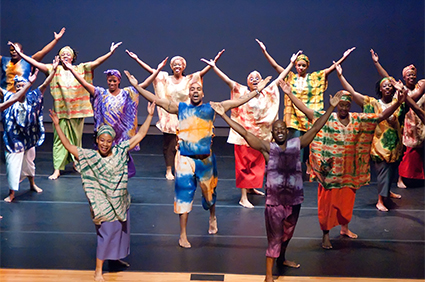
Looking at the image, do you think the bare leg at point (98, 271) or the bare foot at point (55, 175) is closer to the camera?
the bare leg at point (98, 271)

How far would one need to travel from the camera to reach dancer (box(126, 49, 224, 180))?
685 centimetres

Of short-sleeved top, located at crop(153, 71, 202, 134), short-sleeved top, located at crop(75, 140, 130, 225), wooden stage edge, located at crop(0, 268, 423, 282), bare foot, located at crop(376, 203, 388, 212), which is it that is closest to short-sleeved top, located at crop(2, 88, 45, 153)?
short-sleeved top, located at crop(153, 71, 202, 134)

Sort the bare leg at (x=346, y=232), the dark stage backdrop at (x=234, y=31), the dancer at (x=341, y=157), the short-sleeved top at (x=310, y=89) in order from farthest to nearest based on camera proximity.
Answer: the dark stage backdrop at (x=234, y=31), the short-sleeved top at (x=310, y=89), the bare leg at (x=346, y=232), the dancer at (x=341, y=157)

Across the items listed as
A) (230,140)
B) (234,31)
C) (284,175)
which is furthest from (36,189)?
(234,31)

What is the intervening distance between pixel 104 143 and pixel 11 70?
332 cm

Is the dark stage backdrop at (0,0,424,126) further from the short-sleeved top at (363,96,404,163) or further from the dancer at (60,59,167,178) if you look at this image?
the dancer at (60,59,167,178)

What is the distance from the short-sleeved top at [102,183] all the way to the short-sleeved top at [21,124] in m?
2.16

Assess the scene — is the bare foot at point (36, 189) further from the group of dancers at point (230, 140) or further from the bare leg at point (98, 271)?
the bare leg at point (98, 271)

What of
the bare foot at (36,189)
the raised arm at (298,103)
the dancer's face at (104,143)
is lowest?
the bare foot at (36,189)

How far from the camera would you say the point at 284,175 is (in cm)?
462

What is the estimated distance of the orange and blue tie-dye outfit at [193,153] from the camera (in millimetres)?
5168

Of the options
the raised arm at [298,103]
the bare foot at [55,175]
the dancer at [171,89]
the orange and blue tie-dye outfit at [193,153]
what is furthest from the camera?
the bare foot at [55,175]

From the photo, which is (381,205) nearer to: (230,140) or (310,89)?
(310,89)

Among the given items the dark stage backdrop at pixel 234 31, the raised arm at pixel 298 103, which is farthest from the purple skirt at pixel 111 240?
the dark stage backdrop at pixel 234 31
